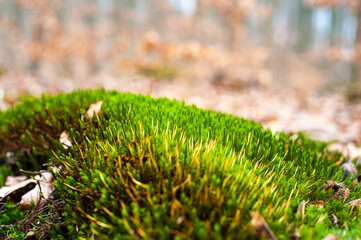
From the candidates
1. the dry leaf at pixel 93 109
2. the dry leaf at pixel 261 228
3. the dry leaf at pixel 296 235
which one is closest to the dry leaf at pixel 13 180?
the dry leaf at pixel 93 109

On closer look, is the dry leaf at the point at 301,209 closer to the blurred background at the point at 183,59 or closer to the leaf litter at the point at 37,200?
the leaf litter at the point at 37,200

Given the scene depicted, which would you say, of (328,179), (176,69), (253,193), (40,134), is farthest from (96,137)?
(176,69)

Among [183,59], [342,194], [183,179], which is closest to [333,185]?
[342,194]

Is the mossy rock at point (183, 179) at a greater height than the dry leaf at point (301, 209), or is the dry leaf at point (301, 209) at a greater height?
the mossy rock at point (183, 179)

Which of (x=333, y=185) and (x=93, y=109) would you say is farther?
(x=93, y=109)

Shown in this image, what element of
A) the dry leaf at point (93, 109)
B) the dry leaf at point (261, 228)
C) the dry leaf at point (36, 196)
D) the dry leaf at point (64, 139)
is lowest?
the dry leaf at point (36, 196)

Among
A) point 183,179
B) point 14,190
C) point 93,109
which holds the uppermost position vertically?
point 93,109

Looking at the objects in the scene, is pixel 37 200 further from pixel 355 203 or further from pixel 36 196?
pixel 355 203
